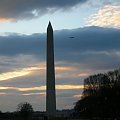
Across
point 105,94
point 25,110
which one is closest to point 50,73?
point 105,94

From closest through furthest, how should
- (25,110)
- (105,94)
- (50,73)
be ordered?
1. (50,73)
2. (105,94)
3. (25,110)

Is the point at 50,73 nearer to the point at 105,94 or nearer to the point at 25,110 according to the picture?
the point at 105,94

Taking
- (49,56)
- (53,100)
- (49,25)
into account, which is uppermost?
(49,25)

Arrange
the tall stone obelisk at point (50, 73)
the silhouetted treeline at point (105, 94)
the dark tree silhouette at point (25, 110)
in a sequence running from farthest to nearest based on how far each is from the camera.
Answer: the dark tree silhouette at point (25, 110)
the silhouetted treeline at point (105, 94)
the tall stone obelisk at point (50, 73)

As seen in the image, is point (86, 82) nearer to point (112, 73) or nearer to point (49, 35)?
point (112, 73)

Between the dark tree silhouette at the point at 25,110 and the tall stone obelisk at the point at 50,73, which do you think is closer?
the tall stone obelisk at the point at 50,73

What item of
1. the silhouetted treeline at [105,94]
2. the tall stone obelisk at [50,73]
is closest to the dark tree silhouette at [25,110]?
the silhouetted treeline at [105,94]

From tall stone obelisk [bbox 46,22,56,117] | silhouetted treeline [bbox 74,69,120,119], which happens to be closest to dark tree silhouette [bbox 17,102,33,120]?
silhouetted treeline [bbox 74,69,120,119]

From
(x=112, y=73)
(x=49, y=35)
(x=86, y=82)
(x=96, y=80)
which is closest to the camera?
(x=49, y=35)

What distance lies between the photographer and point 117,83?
239 feet

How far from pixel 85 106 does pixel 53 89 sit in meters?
49.9

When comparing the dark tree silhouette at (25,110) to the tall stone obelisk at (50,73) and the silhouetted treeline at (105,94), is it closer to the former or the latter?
the silhouetted treeline at (105,94)

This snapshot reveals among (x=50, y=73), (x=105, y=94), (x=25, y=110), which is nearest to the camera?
(x=50, y=73)

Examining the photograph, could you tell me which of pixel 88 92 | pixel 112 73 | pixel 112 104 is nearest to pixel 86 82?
pixel 88 92
